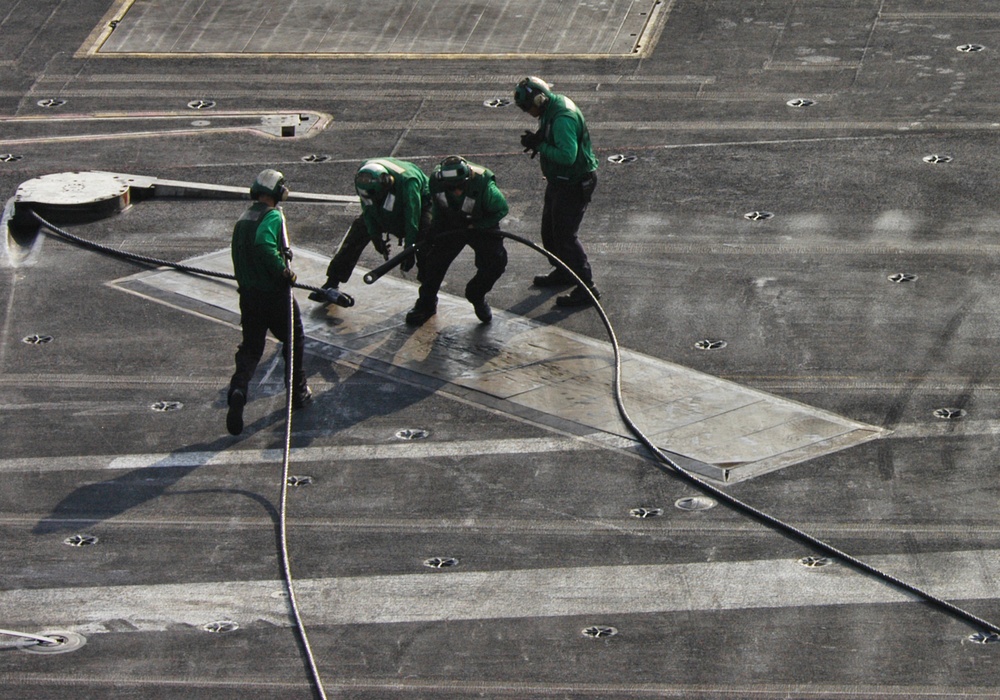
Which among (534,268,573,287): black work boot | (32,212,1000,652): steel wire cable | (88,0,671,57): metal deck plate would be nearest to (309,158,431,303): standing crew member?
(32,212,1000,652): steel wire cable

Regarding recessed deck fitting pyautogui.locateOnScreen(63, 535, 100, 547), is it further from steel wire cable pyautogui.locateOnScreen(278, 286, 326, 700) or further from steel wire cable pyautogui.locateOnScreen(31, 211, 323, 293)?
steel wire cable pyautogui.locateOnScreen(31, 211, 323, 293)

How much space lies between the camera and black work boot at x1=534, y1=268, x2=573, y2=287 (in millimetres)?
15141

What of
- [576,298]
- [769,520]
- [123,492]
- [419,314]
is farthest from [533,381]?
[123,492]

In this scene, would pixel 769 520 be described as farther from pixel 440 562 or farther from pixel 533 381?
pixel 533 381

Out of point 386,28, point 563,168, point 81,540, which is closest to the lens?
point 81,540

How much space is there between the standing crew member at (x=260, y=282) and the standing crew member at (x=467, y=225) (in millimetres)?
1685

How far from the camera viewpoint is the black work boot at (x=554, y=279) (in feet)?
49.7

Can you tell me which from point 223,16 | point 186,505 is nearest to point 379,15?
point 223,16

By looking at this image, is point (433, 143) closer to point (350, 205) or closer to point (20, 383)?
point (350, 205)

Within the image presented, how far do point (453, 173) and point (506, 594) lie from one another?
4528 mm

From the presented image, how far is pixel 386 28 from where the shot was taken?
2178cm

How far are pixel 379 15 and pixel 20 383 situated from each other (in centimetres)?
987

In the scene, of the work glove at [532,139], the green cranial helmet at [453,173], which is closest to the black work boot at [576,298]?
the work glove at [532,139]

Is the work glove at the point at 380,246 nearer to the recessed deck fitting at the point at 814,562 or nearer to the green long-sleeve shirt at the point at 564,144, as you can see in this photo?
the green long-sleeve shirt at the point at 564,144
